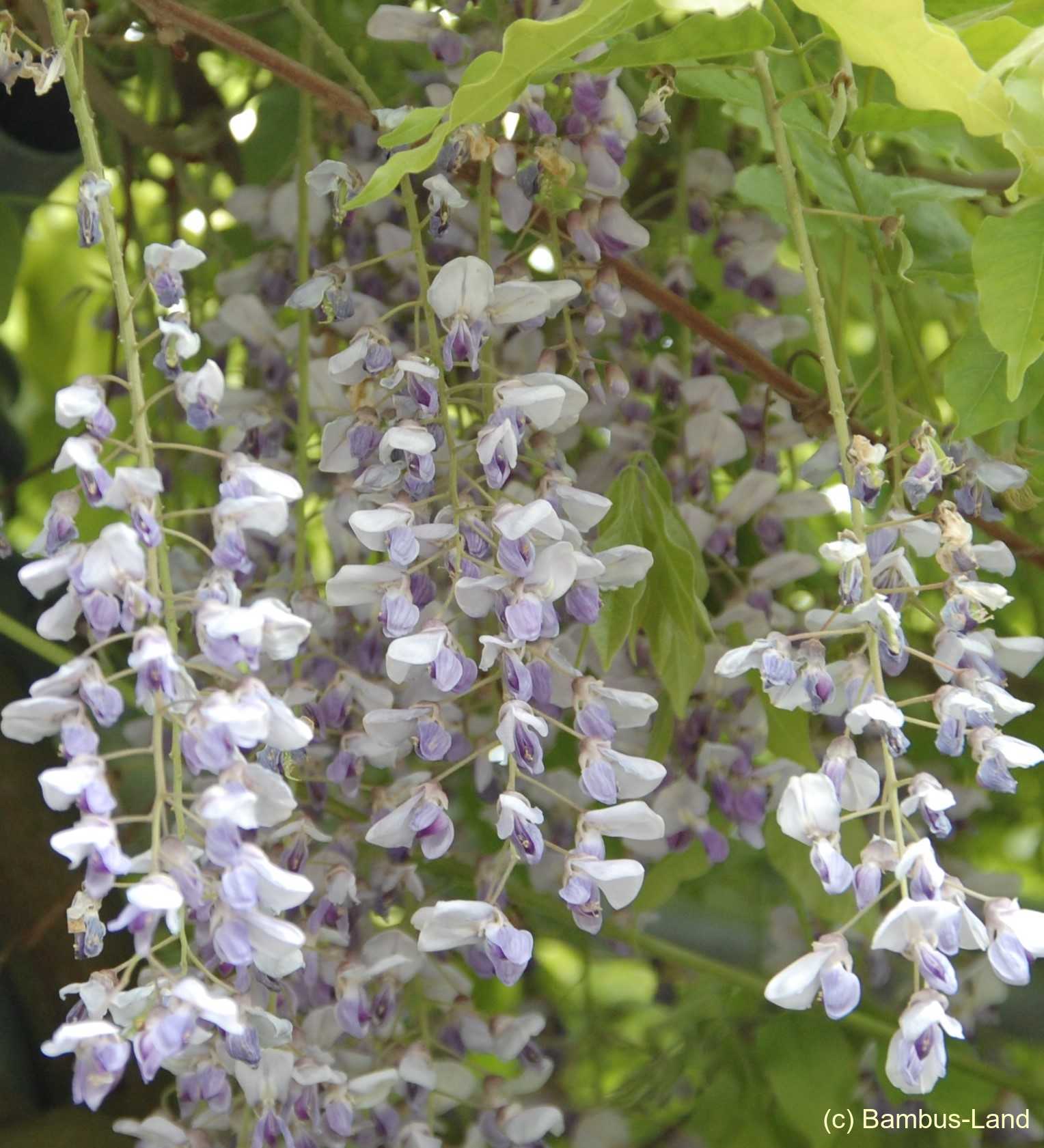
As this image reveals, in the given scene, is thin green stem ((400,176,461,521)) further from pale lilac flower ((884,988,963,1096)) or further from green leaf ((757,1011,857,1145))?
green leaf ((757,1011,857,1145))

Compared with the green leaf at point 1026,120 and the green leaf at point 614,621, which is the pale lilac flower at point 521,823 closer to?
the green leaf at point 614,621

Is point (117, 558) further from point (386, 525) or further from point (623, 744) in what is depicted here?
point (623, 744)

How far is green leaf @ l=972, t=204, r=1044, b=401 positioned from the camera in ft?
1.83

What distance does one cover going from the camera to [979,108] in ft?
1.63

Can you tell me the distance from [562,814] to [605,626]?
281 mm

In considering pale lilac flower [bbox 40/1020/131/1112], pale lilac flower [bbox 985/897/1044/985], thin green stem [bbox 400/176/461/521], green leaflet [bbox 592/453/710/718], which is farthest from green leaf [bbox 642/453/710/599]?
pale lilac flower [bbox 40/1020/131/1112]

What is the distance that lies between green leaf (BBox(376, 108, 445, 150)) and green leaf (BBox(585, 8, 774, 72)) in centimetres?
7

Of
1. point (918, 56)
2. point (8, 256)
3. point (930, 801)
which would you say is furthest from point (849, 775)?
point (8, 256)

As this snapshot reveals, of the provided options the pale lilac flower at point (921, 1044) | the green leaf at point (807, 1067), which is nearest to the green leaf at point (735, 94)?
the pale lilac flower at point (921, 1044)

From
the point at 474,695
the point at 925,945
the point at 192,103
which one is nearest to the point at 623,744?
the point at 474,695

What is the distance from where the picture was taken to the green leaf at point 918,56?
0.48m

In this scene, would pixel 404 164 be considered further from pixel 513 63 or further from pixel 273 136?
pixel 273 136

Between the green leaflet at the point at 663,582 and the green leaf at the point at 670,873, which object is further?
the green leaf at the point at 670,873

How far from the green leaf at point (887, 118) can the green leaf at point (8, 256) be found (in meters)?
0.50
